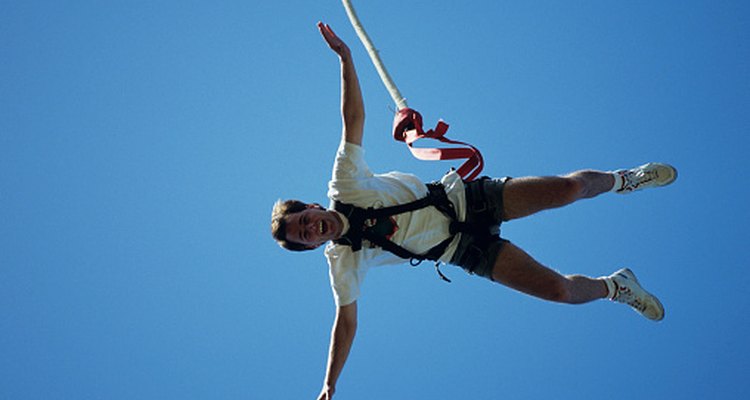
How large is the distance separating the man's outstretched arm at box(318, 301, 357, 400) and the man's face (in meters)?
Answer: 0.57

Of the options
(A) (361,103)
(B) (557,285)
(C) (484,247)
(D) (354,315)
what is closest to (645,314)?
(B) (557,285)

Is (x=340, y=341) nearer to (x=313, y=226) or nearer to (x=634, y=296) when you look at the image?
(x=313, y=226)

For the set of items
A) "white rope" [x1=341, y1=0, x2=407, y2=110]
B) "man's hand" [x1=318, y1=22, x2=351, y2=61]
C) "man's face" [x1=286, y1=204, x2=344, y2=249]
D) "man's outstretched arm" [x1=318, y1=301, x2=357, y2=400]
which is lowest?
"man's outstretched arm" [x1=318, y1=301, x2=357, y2=400]

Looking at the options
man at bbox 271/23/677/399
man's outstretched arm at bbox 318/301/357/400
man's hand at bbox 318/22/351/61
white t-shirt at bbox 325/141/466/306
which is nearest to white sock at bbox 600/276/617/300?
man at bbox 271/23/677/399

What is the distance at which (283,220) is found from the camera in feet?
12.6

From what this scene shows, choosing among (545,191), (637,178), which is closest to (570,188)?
(545,191)

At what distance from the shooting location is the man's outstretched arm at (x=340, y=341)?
406 cm

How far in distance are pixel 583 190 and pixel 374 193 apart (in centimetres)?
136

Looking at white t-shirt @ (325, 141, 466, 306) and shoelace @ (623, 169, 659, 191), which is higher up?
shoelace @ (623, 169, 659, 191)

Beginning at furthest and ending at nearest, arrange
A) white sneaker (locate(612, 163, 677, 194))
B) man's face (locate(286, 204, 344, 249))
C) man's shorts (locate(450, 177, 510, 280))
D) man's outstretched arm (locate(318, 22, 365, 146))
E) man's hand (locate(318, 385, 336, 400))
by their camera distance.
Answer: white sneaker (locate(612, 163, 677, 194)) < man's hand (locate(318, 385, 336, 400)) < man's shorts (locate(450, 177, 510, 280)) < man's outstretched arm (locate(318, 22, 365, 146)) < man's face (locate(286, 204, 344, 249))

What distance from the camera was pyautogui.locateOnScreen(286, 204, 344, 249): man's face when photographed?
3748mm

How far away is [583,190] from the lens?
3908 millimetres

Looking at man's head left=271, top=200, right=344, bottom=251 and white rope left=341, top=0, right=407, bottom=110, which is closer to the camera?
man's head left=271, top=200, right=344, bottom=251

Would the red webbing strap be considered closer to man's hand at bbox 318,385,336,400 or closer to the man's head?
the man's head
